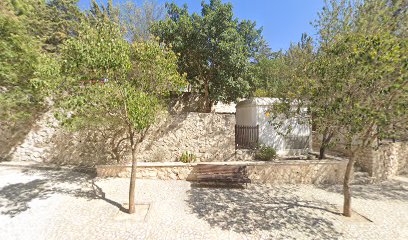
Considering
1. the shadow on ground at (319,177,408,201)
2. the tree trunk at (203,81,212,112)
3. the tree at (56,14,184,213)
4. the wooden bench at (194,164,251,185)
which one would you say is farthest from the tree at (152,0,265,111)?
the shadow on ground at (319,177,408,201)

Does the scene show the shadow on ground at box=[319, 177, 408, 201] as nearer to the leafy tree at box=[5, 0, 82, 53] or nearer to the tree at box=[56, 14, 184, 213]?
the tree at box=[56, 14, 184, 213]

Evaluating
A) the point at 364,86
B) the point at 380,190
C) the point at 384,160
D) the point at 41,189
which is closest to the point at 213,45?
the point at 364,86

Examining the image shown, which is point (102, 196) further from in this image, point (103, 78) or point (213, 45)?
point (213, 45)

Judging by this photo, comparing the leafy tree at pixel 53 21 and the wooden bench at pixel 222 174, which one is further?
the leafy tree at pixel 53 21

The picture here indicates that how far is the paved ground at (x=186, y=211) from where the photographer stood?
200 inches

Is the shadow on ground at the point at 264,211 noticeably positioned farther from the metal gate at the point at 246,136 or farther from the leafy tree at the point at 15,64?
the leafy tree at the point at 15,64

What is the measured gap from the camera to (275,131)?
11.9m

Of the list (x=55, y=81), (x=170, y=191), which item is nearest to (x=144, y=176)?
(x=170, y=191)

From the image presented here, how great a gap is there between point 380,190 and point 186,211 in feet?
29.5

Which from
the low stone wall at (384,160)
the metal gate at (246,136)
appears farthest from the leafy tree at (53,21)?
the low stone wall at (384,160)

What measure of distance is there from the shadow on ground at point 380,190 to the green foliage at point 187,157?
631 cm

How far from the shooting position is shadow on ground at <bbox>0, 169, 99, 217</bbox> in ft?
20.1

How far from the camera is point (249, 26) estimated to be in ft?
39.4

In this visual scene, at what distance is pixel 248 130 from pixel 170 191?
612cm
